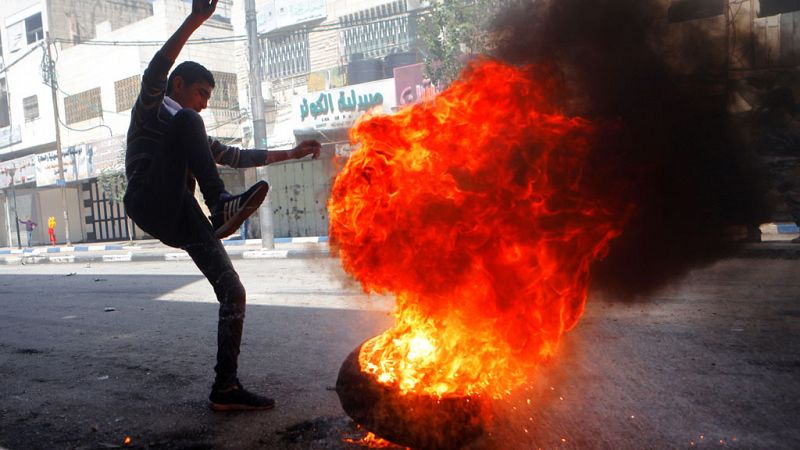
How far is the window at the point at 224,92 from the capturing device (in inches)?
1037

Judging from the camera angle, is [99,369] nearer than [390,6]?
Yes

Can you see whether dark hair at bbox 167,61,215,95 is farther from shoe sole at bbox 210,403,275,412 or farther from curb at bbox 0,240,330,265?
curb at bbox 0,240,330,265

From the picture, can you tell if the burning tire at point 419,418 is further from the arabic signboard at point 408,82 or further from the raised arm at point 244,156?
the arabic signboard at point 408,82

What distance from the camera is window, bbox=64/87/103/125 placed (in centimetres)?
2805

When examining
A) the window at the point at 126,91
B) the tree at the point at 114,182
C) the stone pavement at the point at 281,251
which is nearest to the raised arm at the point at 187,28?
the stone pavement at the point at 281,251

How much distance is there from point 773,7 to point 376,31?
1456 centimetres

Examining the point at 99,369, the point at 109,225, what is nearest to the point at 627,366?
the point at 99,369

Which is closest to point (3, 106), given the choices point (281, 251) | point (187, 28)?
point (281, 251)

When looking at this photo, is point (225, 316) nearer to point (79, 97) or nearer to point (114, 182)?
point (114, 182)

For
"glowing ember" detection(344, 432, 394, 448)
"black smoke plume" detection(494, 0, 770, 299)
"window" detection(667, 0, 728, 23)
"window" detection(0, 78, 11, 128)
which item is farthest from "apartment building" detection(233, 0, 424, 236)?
"window" detection(0, 78, 11, 128)

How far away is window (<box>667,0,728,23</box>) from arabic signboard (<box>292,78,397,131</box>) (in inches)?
531

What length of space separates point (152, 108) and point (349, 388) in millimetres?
1796

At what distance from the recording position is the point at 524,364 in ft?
10.5

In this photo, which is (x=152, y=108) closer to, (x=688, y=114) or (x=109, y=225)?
(x=688, y=114)
